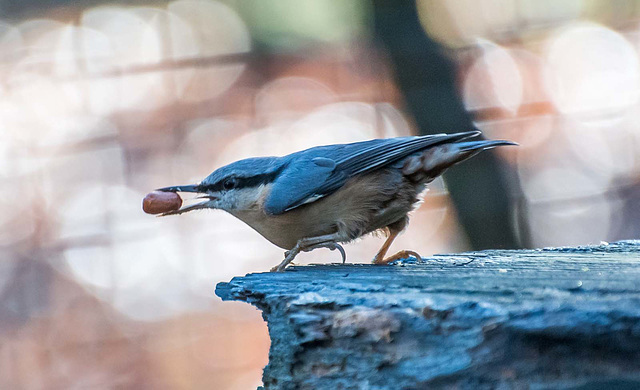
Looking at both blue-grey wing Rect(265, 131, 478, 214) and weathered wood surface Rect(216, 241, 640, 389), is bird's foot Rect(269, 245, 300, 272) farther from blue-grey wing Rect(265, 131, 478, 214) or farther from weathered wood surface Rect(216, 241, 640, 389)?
weathered wood surface Rect(216, 241, 640, 389)

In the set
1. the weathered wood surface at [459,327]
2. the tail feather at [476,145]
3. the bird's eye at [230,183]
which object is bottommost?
the weathered wood surface at [459,327]

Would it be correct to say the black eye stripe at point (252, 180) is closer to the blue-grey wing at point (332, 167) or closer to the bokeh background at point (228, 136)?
the blue-grey wing at point (332, 167)

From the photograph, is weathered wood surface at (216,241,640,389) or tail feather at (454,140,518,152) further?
tail feather at (454,140,518,152)

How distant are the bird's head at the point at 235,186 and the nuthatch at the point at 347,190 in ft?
0.08

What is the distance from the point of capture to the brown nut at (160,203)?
2.72 m

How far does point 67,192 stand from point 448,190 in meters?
2.17

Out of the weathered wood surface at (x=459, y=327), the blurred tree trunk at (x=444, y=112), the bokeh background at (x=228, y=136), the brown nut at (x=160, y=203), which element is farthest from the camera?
the bokeh background at (x=228, y=136)

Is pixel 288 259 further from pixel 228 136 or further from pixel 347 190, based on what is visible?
pixel 228 136

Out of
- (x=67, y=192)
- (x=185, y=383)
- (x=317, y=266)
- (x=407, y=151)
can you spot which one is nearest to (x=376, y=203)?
(x=407, y=151)

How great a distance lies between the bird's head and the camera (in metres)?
2.74

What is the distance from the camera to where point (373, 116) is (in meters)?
4.11

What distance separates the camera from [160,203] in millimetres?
2727

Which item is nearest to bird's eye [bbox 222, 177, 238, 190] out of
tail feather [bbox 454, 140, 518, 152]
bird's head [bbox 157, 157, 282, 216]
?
bird's head [bbox 157, 157, 282, 216]

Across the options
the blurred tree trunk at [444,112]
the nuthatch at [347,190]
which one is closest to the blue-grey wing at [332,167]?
the nuthatch at [347,190]
